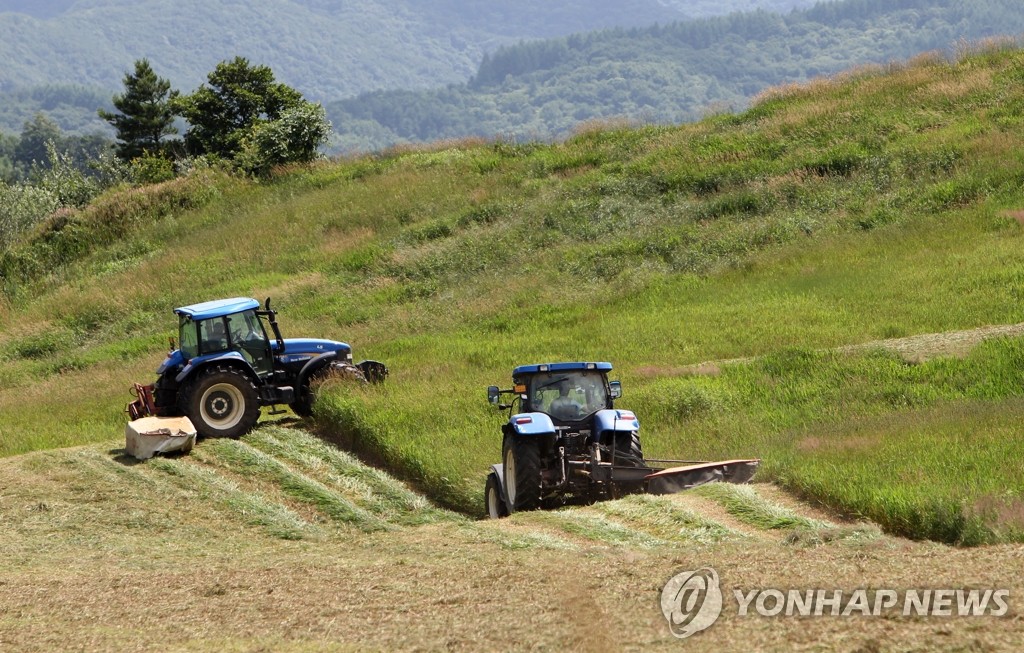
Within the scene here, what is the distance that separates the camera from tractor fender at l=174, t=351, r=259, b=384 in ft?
64.1

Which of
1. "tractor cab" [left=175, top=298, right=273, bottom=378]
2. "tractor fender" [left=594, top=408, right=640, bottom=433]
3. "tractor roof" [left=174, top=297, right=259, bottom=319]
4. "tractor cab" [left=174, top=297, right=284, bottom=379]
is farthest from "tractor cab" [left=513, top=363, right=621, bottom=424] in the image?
"tractor roof" [left=174, top=297, right=259, bottom=319]

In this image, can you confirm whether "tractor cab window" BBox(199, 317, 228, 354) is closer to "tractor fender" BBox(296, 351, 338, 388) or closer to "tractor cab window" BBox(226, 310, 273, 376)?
"tractor cab window" BBox(226, 310, 273, 376)

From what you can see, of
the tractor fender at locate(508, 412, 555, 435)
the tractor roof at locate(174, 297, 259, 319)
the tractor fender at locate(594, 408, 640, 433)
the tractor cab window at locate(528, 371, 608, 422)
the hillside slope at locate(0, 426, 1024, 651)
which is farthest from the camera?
the tractor roof at locate(174, 297, 259, 319)

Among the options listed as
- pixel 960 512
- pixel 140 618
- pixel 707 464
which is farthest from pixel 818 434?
pixel 140 618

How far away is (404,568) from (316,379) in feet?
32.9

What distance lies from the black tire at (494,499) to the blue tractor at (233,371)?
5.84 meters

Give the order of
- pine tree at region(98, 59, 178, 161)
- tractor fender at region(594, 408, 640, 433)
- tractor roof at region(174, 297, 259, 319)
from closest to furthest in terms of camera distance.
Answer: tractor fender at region(594, 408, 640, 433) → tractor roof at region(174, 297, 259, 319) → pine tree at region(98, 59, 178, 161)

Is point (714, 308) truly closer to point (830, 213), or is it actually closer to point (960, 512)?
point (830, 213)

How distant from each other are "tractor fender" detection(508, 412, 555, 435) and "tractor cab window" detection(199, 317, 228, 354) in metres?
7.83

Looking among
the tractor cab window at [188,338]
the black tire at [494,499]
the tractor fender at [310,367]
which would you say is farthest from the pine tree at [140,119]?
the black tire at [494,499]

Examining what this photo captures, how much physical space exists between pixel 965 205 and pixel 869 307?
8370mm

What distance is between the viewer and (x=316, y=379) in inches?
820

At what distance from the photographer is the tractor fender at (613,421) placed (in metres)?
14.1

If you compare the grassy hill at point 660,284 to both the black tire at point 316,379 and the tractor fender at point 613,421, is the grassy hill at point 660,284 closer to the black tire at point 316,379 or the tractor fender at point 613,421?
→ the black tire at point 316,379
